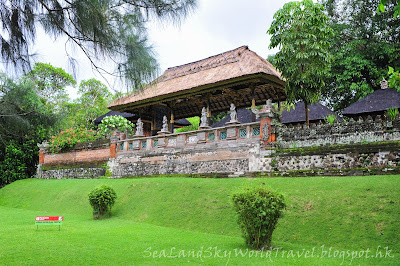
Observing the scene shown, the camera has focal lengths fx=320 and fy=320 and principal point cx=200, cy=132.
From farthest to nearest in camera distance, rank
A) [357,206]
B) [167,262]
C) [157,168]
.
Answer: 1. [157,168]
2. [357,206]
3. [167,262]

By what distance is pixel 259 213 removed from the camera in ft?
17.0

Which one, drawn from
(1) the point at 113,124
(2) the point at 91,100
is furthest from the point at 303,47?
(2) the point at 91,100

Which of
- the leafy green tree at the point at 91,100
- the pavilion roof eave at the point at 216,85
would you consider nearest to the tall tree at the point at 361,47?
the pavilion roof eave at the point at 216,85

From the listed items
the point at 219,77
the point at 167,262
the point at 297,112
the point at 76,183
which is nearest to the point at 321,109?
the point at 297,112

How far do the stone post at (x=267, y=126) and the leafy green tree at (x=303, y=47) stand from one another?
2.70 meters

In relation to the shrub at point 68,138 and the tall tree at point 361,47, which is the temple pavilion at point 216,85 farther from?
the tall tree at point 361,47

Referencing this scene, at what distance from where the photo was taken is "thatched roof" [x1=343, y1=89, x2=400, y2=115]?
1481cm

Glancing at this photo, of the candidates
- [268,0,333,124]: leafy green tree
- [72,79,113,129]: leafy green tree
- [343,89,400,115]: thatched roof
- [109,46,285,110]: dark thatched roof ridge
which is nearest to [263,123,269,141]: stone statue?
[109,46,285,110]: dark thatched roof ridge

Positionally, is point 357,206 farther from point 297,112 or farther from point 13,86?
point 297,112

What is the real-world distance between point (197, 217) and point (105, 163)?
9301mm

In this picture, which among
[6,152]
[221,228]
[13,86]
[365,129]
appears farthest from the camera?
[6,152]

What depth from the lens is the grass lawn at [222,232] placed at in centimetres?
485

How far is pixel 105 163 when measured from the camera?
1592 centimetres

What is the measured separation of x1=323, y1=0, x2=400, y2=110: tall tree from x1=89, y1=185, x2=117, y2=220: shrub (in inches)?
534
